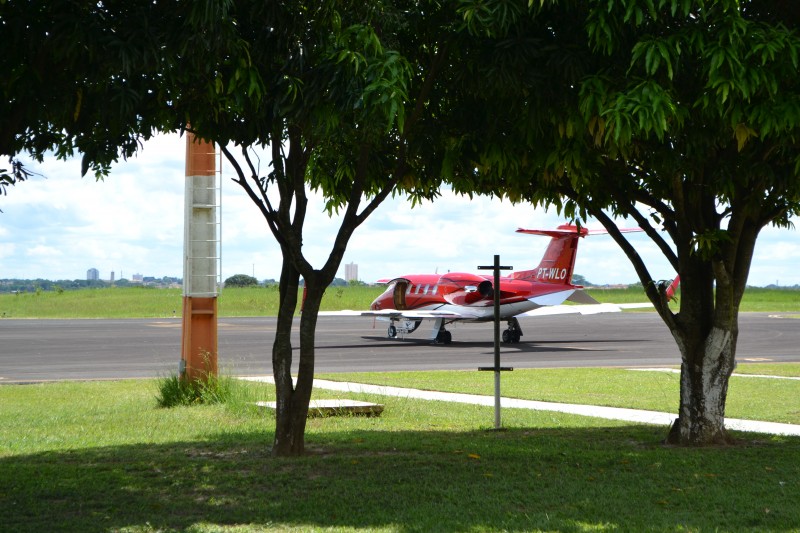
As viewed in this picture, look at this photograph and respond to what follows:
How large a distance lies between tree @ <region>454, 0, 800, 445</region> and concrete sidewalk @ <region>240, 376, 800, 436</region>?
9.10 feet

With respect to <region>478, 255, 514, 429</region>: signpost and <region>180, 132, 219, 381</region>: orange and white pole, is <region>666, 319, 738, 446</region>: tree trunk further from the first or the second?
<region>180, 132, 219, 381</region>: orange and white pole

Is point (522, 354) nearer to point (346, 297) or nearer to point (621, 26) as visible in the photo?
point (621, 26)

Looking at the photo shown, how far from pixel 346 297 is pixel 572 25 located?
3120 inches

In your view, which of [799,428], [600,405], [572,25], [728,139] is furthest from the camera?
[600,405]

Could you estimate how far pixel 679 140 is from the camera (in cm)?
998

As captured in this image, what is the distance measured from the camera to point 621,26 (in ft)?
27.7

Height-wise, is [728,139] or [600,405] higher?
[728,139]

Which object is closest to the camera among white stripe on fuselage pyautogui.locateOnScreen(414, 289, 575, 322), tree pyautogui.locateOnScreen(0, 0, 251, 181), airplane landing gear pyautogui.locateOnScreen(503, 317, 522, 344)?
tree pyautogui.locateOnScreen(0, 0, 251, 181)

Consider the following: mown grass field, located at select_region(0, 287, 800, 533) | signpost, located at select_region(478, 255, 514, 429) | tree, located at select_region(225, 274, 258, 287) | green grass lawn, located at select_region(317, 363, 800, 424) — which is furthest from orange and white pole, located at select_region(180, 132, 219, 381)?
tree, located at select_region(225, 274, 258, 287)

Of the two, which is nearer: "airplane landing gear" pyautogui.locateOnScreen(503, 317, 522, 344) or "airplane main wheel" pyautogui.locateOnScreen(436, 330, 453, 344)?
"airplane main wheel" pyautogui.locateOnScreen(436, 330, 453, 344)

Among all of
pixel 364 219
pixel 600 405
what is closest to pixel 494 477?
pixel 364 219

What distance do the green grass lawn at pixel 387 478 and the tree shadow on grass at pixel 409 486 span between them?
2 centimetres

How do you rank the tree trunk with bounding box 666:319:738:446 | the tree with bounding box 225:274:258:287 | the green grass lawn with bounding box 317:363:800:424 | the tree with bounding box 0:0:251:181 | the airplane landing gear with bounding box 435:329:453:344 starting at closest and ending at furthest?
the tree with bounding box 0:0:251:181
the tree trunk with bounding box 666:319:738:446
the green grass lawn with bounding box 317:363:800:424
the airplane landing gear with bounding box 435:329:453:344
the tree with bounding box 225:274:258:287

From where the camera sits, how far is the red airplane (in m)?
36.3
